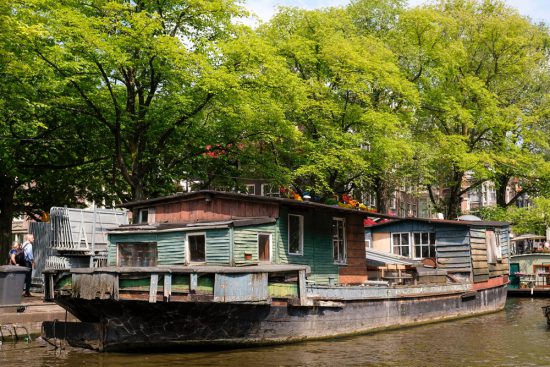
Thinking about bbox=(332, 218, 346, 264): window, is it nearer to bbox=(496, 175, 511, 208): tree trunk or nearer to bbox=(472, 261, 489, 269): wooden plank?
bbox=(472, 261, 489, 269): wooden plank

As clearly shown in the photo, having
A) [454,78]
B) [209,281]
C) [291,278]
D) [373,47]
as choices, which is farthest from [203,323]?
[454,78]

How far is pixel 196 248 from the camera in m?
18.3

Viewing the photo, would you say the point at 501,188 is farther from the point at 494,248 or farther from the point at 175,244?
the point at 175,244

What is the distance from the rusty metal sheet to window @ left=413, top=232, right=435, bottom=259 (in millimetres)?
12805

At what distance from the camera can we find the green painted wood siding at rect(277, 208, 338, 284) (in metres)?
19.7

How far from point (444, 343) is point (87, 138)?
61.0ft

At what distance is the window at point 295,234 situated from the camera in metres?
20.0

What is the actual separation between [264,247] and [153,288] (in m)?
4.69

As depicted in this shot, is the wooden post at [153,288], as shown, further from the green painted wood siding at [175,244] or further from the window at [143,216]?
the window at [143,216]

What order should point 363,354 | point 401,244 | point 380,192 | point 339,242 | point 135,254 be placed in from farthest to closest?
point 380,192
point 401,244
point 339,242
point 135,254
point 363,354

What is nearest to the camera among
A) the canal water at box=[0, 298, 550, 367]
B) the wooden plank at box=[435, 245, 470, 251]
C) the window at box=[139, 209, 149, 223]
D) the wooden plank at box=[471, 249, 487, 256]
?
the canal water at box=[0, 298, 550, 367]

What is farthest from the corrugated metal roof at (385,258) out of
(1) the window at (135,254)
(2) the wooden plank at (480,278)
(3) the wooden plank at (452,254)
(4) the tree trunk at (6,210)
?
(4) the tree trunk at (6,210)

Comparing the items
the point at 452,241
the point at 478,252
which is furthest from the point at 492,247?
the point at 452,241

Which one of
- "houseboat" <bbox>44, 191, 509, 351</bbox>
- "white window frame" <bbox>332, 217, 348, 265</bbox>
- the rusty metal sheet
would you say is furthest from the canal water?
"white window frame" <bbox>332, 217, 348, 265</bbox>
